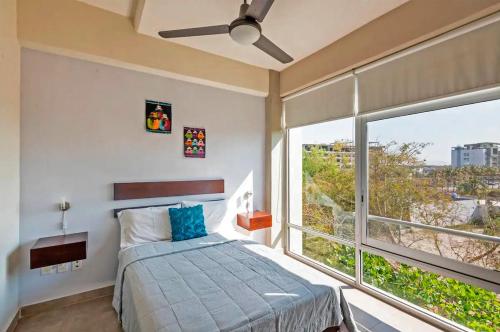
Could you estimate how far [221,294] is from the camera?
1631 millimetres

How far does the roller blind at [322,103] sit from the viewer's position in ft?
9.50

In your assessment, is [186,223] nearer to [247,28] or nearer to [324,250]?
[324,250]

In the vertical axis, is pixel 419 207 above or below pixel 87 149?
below

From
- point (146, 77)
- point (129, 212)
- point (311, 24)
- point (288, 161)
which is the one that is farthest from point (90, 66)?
point (288, 161)

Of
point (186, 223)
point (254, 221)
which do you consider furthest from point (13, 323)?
point (254, 221)

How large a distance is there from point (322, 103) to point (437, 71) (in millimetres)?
1329

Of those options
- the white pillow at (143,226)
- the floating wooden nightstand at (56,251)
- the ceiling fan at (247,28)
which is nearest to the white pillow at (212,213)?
the white pillow at (143,226)

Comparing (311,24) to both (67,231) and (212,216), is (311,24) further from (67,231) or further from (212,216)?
(67,231)

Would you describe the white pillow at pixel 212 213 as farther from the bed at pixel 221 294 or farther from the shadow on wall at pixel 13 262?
the shadow on wall at pixel 13 262

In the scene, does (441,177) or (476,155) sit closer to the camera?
(476,155)

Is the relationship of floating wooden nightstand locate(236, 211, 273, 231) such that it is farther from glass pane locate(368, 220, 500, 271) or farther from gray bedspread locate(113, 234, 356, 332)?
glass pane locate(368, 220, 500, 271)

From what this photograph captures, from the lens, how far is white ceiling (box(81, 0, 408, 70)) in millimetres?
2197

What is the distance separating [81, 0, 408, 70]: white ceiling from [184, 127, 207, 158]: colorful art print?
3.61 ft

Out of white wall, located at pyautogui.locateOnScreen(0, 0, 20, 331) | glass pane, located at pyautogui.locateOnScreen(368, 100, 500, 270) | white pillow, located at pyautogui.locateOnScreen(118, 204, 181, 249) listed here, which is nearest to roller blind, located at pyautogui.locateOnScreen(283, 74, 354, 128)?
glass pane, located at pyautogui.locateOnScreen(368, 100, 500, 270)
